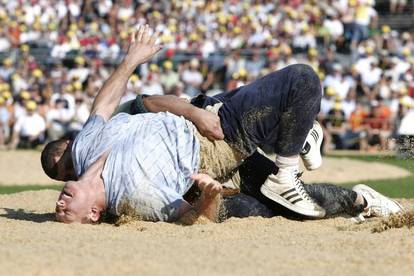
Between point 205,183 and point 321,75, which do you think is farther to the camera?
point 321,75

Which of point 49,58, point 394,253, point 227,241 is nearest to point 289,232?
point 227,241

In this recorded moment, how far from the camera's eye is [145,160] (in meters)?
7.23

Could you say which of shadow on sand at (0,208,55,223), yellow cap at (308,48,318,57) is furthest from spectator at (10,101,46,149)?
shadow on sand at (0,208,55,223)

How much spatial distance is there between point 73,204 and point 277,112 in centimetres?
178

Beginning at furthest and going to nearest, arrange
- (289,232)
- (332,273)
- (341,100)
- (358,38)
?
(358,38) → (341,100) → (289,232) → (332,273)

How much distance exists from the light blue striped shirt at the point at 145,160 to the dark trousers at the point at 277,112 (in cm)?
37

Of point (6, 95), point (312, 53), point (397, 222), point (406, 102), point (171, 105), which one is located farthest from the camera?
point (6, 95)

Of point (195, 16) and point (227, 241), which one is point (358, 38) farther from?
point (227, 241)

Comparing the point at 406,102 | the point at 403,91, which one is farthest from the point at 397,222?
the point at 403,91

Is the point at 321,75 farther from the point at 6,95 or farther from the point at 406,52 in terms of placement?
the point at 6,95

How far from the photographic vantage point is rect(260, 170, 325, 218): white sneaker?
758 centimetres

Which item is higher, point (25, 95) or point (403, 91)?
point (403, 91)

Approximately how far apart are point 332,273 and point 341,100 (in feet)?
53.0

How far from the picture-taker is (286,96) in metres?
7.54
